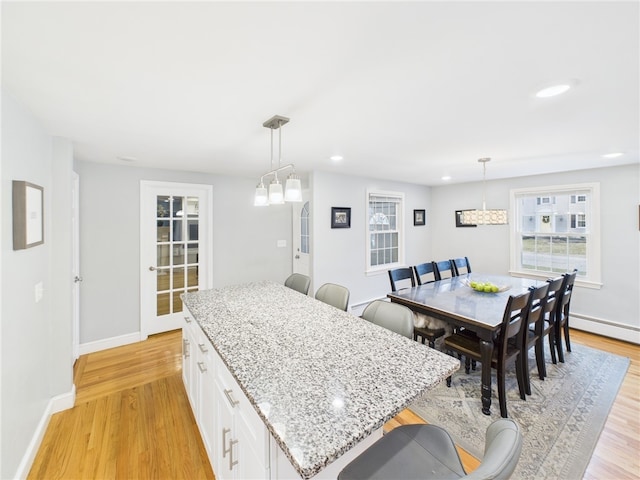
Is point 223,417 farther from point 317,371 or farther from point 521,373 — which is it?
point 521,373

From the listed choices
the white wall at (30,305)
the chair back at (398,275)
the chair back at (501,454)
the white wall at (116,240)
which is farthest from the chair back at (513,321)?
the white wall at (116,240)

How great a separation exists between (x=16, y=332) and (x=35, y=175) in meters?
1.05

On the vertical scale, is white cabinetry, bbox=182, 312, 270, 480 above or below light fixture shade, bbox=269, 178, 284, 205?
below

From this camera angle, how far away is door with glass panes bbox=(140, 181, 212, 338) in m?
3.60

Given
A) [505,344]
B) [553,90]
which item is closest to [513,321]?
[505,344]

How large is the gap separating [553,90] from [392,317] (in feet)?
5.26

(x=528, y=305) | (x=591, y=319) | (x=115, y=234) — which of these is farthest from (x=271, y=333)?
(x=591, y=319)

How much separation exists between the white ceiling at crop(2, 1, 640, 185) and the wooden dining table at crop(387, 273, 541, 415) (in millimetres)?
1480

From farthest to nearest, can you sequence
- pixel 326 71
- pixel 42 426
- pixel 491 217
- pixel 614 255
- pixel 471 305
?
pixel 614 255, pixel 491 217, pixel 471 305, pixel 42 426, pixel 326 71

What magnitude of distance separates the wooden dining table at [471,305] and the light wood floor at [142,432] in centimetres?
72

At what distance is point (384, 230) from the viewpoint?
195 inches

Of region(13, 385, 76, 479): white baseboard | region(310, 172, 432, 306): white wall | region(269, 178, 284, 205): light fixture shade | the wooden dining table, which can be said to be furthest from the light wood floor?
region(310, 172, 432, 306): white wall

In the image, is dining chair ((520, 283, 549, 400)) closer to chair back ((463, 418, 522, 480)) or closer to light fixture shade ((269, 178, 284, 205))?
chair back ((463, 418, 522, 480))

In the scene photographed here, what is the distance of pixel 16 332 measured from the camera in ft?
5.28
